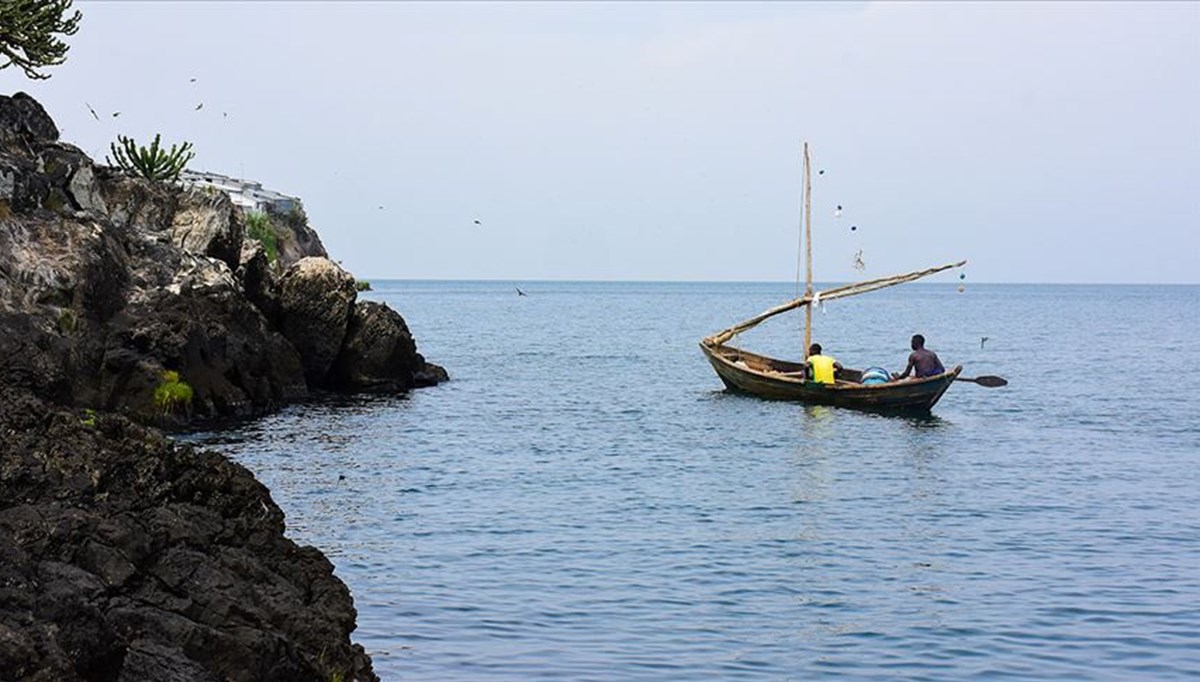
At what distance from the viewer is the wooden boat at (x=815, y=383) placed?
40.6 meters

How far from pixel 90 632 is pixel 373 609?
740 cm

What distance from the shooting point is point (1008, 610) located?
17.8 m

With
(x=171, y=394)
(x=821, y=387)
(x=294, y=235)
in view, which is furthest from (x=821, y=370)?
(x=294, y=235)

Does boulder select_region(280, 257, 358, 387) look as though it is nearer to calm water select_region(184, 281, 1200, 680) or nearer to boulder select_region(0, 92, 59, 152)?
calm water select_region(184, 281, 1200, 680)

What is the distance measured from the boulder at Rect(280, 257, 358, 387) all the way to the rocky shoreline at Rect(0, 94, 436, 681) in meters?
0.06

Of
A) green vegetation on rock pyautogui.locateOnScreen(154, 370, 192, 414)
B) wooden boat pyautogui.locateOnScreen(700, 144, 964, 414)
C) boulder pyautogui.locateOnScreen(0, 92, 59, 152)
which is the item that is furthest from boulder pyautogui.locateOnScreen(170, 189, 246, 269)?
wooden boat pyautogui.locateOnScreen(700, 144, 964, 414)

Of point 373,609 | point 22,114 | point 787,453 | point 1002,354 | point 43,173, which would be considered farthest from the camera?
point 1002,354

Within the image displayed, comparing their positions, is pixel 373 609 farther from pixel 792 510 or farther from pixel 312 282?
pixel 312 282

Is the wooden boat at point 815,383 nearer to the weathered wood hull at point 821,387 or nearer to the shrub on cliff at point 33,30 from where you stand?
the weathered wood hull at point 821,387

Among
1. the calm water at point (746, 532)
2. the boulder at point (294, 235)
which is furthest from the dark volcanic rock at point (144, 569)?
the boulder at point (294, 235)

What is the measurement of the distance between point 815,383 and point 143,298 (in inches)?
769

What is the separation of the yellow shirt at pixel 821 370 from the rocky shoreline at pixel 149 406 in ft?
45.1

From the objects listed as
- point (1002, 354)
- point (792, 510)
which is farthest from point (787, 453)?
point (1002, 354)

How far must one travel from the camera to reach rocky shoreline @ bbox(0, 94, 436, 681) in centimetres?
1045
